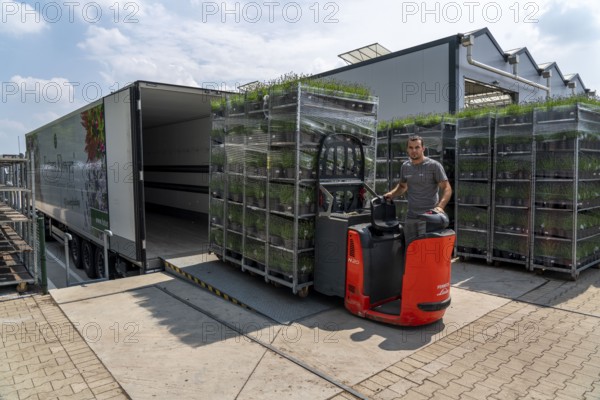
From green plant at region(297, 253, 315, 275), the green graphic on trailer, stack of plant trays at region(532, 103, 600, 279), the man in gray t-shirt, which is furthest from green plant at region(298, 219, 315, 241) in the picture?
the green graphic on trailer

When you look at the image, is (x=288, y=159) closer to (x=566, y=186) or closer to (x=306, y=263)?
→ (x=306, y=263)

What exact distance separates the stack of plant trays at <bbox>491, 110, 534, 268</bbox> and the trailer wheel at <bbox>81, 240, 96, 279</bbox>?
8.31 m

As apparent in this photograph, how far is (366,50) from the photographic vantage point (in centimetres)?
1669

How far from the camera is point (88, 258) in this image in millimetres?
9625

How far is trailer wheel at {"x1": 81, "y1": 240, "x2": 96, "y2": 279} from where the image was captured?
9359mm

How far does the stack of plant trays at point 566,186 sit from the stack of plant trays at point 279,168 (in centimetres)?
303

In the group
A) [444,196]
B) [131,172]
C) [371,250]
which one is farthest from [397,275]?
[131,172]

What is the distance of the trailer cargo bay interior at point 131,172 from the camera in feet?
23.3

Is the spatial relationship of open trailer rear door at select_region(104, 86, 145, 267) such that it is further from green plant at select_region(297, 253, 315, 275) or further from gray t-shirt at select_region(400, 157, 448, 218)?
gray t-shirt at select_region(400, 157, 448, 218)

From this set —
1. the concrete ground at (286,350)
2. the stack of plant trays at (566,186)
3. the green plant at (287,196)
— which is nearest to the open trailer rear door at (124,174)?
the concrete ground at (286,350)

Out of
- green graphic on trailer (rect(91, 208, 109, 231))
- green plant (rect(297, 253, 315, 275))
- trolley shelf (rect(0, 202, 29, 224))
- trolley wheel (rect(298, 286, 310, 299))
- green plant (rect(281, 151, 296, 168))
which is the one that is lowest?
trolley wheel (rect(298, 286, 310, 299))

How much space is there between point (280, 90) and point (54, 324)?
13.2 feet

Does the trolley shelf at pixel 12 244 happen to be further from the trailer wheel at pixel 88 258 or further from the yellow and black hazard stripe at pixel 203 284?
the yellow and black hazard stripe at pixel 203 284

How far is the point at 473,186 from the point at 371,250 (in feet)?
12.7
